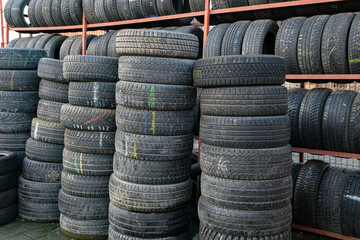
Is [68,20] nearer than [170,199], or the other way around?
[170,199]

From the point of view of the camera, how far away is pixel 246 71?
326 centimetres

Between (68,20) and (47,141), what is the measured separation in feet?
14.8

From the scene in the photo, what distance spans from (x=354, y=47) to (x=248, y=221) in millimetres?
2625

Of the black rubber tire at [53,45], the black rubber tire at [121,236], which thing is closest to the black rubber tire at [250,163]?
the black rubber tire at [121,236]

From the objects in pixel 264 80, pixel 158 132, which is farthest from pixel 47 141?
pixel 264 80

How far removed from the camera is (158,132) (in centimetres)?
368

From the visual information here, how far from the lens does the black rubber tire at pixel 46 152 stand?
A: 495cm

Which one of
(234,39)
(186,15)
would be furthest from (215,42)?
(186,15)

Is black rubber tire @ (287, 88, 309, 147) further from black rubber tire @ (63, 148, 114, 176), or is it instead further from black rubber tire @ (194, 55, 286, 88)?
black rubber tire @ (63, 148, 114, 176)

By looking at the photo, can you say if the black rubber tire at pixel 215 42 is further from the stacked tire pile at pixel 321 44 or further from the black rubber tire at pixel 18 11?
the black rubber tire at pixel 18 11

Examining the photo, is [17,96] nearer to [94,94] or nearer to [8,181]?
[8,181]

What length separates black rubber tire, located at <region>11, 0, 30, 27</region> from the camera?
9.33m

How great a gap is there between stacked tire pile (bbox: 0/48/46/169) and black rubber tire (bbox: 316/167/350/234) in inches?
174

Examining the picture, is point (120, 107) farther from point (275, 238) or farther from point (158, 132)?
point (275, 238)
